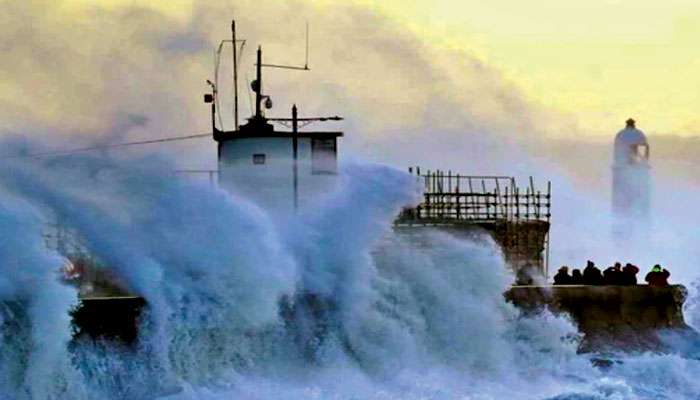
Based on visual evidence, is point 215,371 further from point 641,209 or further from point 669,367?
point 641,209

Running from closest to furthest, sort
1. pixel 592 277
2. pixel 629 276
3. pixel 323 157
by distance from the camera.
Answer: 1. pixel 592 277
2. pixel 629 276
3. pixel 323 157

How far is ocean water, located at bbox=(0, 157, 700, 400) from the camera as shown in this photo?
811 inches

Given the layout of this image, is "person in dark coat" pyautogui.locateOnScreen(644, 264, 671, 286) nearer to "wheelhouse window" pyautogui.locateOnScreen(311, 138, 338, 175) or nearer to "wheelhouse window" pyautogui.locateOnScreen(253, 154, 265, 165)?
"wheelhouse window" pyautogui.locateOnScreen(311, 138, 338, 175)

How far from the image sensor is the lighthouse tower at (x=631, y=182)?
3838 cm

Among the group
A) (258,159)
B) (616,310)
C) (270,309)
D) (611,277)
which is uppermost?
(258,159)

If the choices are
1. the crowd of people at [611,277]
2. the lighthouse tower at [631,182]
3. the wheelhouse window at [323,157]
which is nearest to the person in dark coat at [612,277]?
the crowd of people at [611,277]

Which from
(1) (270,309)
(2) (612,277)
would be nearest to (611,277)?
(2) (612,277)

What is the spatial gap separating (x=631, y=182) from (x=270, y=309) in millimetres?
17781

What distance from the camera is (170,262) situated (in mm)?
22750

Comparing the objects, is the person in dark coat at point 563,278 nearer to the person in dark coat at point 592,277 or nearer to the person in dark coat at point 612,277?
the person in dark coat at point 592,277

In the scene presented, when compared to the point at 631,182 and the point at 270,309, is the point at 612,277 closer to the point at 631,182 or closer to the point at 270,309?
the point at 270,309

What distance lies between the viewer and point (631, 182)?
38500mm

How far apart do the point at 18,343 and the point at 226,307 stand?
3280 millimetres

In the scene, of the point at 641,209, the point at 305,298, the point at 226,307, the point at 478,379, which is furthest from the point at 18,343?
the point at 641,209
